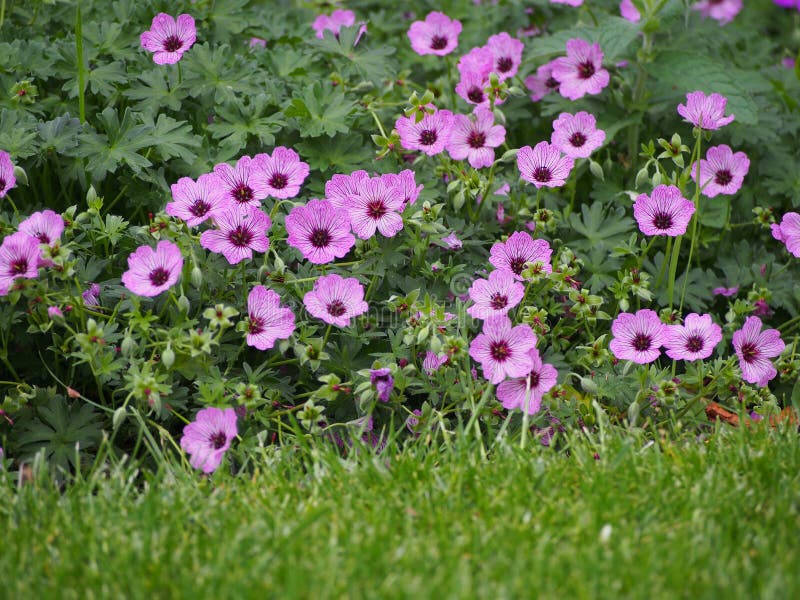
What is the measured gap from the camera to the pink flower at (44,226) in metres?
2.25

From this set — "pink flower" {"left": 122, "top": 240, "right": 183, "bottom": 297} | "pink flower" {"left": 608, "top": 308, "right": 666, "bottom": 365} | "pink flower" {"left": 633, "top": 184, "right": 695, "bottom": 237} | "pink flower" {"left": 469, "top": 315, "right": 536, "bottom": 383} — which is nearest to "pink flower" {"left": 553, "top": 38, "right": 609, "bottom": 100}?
"pink flower" {"left": 633, "top": 184, "right": 695, "bottom": 237}

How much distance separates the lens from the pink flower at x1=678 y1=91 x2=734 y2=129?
2.67 m

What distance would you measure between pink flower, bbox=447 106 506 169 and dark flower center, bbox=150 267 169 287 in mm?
934

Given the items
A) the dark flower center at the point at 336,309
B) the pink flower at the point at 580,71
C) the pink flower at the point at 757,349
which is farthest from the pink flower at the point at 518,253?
the pink flower at the point at 580,71

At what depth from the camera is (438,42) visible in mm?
3180

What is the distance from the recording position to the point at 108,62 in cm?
301

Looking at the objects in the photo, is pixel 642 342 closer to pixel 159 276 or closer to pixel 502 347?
pixel 502 347

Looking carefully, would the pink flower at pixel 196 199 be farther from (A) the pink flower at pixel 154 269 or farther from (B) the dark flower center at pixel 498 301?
(B) the dark flower center at pixel 498 301

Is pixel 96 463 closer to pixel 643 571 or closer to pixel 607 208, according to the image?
pixel 643 571

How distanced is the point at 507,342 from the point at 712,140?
1325mm

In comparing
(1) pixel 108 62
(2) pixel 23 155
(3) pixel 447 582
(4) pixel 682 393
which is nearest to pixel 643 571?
(3) pixel 447 582

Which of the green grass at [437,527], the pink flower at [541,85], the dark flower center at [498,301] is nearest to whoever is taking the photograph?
the green grass at [437,527]

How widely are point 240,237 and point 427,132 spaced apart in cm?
65

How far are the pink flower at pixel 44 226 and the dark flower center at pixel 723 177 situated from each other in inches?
74.3
